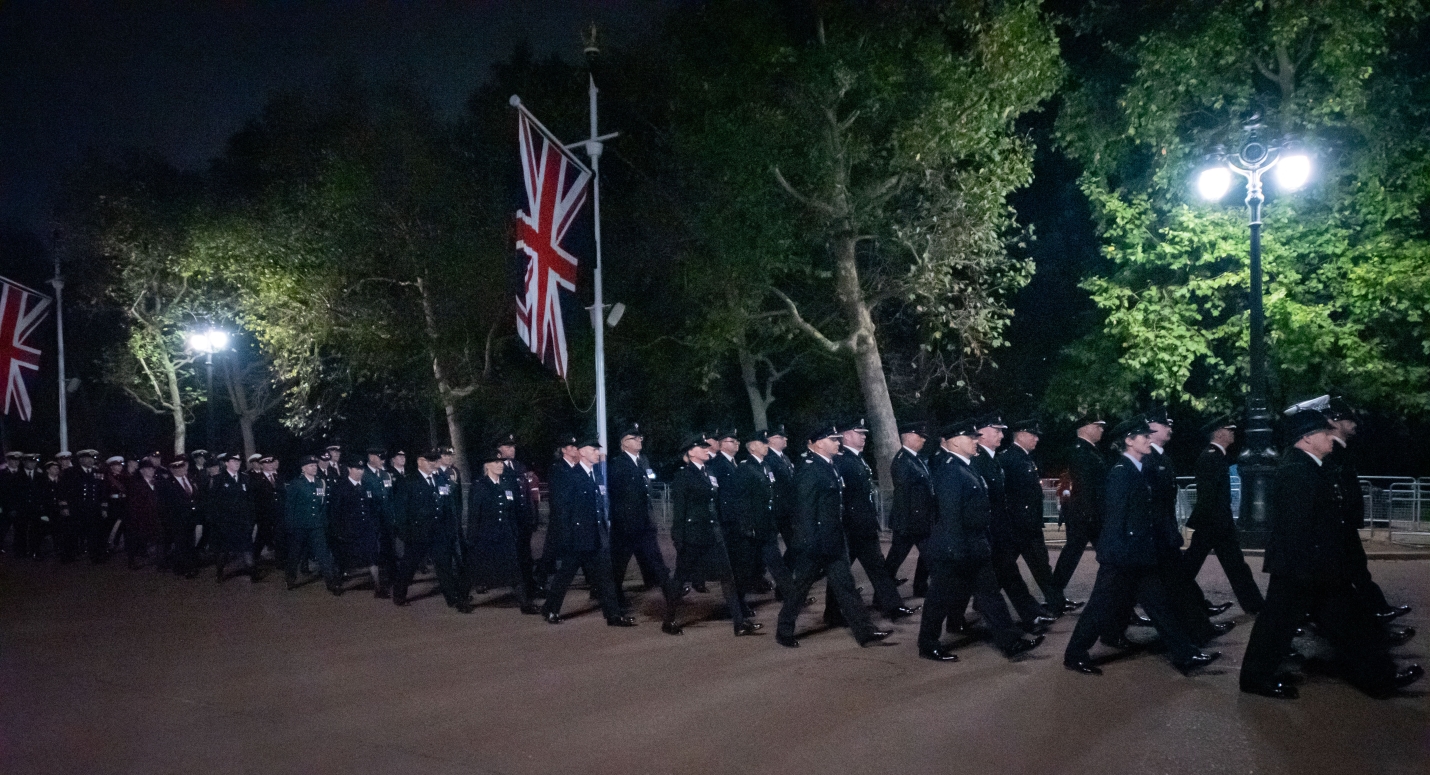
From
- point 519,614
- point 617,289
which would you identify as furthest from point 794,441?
point 519,614

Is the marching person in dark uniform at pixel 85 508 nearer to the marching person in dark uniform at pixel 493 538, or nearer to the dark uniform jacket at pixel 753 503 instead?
the marching person in dark uniform at pixel 493 538

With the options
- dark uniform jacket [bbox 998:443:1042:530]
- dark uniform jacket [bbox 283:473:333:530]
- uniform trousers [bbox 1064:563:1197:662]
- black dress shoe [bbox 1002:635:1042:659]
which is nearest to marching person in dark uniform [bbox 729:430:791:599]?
dark uniform jacket [bbox 998:443:1042:530]

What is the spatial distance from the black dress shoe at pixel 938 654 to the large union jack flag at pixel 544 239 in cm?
645

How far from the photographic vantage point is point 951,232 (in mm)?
20266

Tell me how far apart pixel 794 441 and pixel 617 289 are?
787 cm

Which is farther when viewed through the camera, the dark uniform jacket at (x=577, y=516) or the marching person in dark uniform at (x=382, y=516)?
the marching person in dark uniform at (x=382, y=516)

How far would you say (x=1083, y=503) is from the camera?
1058 cm

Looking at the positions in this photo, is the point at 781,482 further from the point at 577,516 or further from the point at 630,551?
the point at 577,516

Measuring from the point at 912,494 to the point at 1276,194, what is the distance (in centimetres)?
1205

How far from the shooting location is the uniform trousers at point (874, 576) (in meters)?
10.4

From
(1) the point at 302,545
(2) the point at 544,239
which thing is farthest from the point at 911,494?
(1) the point at 302,545

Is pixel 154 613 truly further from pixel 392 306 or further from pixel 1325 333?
pixel 1325 333

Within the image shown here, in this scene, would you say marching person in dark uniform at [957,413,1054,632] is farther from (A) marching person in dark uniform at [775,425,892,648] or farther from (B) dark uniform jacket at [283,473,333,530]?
(B) dark uniform jacket at [283,473,333,530]

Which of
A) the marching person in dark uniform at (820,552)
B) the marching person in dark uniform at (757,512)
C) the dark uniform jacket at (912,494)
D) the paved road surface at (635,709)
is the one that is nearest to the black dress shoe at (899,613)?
the paved road surface at (635,709)
